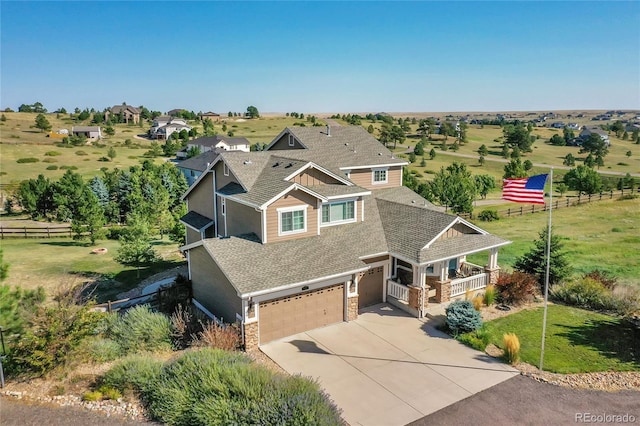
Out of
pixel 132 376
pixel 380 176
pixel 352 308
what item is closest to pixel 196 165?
pixel 380 176

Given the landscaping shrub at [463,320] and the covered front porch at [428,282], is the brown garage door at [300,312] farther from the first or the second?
the landscaping shrub at [463,320]

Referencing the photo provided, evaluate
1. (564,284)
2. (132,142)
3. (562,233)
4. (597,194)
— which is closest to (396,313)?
(564,284)

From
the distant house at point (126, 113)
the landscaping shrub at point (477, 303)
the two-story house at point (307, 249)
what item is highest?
the distant house at point (126, 113)

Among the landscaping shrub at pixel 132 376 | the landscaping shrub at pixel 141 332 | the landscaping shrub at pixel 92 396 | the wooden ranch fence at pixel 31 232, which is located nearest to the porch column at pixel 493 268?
the landscaping shrub at pixel 141 332

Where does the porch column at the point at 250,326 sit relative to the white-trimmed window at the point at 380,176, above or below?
below

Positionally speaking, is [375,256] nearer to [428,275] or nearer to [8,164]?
[428,275]

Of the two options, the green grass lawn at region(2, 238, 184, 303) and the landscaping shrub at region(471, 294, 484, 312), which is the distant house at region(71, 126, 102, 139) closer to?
the green grass lawn at region(2, 238, 184, 303)

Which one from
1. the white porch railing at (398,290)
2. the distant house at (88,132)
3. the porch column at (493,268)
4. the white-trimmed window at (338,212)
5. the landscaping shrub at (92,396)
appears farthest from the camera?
the distant house at (88,132)

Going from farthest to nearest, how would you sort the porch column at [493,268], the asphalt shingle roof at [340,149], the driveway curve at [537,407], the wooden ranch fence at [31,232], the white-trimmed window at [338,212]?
1. the wooden ranch fence at [31,232]
2. the asphalt shingle roof at [340,149]
3. the porch column at [493,268]
4. the white-trimmed window at [338,212]
5. the driveway curve at [537,407]

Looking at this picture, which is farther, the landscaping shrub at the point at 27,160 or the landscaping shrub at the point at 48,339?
the landscaping shrub at the point at 27,160
